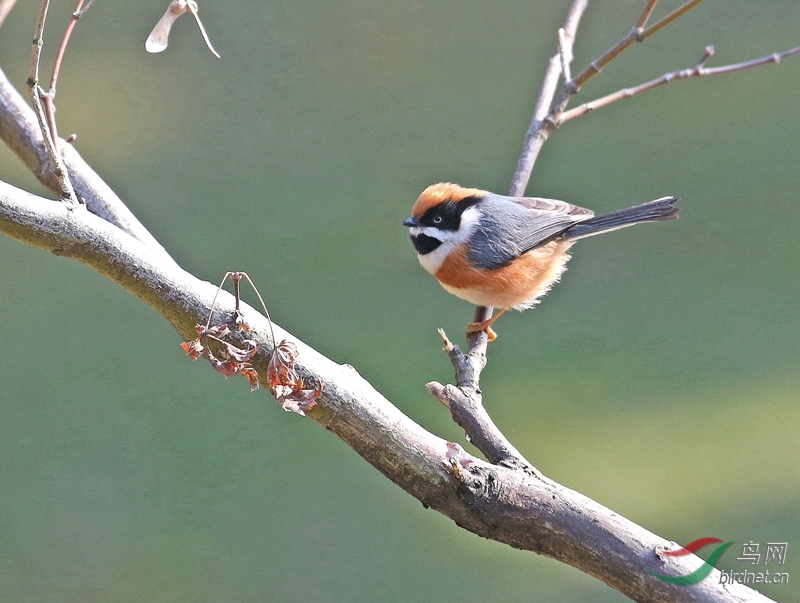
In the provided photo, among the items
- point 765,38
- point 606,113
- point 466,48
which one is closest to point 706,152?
point 606,113

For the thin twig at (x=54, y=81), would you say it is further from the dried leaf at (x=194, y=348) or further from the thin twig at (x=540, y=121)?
the thin twig at (x=540, y=121)

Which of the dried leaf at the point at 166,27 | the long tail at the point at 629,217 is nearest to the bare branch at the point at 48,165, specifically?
the dried leaf at the point at 166,27

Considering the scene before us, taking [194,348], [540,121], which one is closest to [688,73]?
[540,121]

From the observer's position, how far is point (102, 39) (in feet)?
14.5

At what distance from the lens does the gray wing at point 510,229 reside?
69.3 inches

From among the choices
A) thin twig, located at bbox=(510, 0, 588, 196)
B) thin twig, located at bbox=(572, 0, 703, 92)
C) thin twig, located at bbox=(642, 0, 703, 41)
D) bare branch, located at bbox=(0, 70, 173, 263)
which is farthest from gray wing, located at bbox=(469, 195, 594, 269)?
bare branch, located at bbox=(0, 70, 173, 263)

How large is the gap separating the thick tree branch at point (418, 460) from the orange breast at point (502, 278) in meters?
0.75

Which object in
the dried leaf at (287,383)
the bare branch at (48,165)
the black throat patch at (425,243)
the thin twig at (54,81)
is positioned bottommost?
the dried leaf at (287,383)

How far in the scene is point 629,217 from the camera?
1.65 m

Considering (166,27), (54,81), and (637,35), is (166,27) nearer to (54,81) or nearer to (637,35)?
(54,81)

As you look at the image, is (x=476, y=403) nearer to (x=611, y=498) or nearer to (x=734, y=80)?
(x=611, y=498)

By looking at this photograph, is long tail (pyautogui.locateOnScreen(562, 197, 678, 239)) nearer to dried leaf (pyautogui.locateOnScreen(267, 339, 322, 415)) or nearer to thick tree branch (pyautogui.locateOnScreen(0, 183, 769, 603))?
thick tree branch (pyautogui.locateOnScreen(0, 183, 769, 603))

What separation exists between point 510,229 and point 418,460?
88cm

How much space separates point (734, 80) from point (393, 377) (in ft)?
7.97
